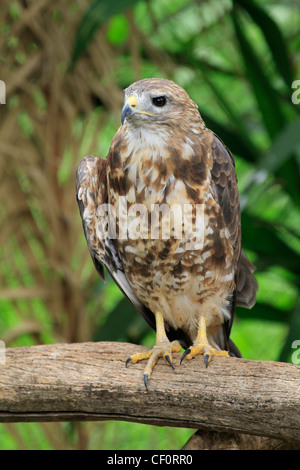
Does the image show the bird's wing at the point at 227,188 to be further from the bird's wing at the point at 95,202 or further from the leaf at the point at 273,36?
the leaf at the point at 273,36

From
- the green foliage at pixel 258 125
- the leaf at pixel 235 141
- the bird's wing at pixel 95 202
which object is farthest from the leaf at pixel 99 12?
the bird's wing at pixel 95 202

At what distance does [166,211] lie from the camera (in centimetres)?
199

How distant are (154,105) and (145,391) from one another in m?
0.91

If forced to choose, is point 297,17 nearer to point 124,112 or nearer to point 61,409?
point 124,112

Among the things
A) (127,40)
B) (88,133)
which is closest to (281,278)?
(88,133)

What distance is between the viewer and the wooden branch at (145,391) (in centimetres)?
181

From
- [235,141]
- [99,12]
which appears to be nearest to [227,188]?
[99,12]

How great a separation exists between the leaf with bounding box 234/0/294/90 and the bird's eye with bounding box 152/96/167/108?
133cm

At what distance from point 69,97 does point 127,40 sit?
0.52 metres

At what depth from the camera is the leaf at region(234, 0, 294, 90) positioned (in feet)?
9.68

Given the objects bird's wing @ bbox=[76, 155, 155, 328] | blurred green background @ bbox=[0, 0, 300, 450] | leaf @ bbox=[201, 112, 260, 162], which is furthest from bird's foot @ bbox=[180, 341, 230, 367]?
leaf @ bbox=[201, 112, 260, 162]

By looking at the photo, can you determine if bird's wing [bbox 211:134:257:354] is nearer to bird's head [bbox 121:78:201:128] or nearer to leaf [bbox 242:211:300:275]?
bird's head [bbox 121:78:201:128]

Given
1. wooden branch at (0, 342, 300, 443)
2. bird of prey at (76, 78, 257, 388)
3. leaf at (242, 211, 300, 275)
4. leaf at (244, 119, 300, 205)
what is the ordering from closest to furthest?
1. wooden branch at (0, 342, 300, 443)
2. bird of prey at (76, 78, 257, 388)
3. leaf at (244, 119, 300, 205)
4. leaf at (242, 211, 300, 275)

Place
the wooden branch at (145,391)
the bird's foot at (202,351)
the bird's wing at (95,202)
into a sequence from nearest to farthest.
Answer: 1. the wooden branch at (145,391)
2. the bird's foot at (202,351)
3. the bird's wing at (95,202)
